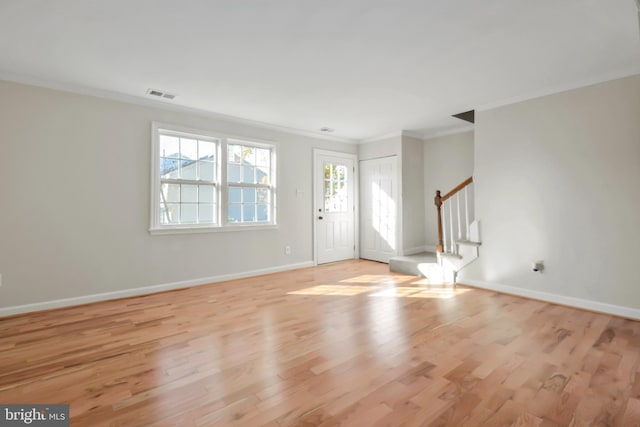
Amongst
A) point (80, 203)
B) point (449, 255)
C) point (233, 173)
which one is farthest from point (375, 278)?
point (80, 203)

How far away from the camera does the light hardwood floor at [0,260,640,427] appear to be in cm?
177

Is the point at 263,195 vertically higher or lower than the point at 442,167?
lower

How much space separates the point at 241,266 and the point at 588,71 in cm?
497

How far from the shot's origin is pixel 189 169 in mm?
4590

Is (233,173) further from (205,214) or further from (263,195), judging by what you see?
(205,214)

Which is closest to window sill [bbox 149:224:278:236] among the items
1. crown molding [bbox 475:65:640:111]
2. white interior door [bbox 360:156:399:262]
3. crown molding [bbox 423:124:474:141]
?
white interior door [bbox 360:156:399:262]

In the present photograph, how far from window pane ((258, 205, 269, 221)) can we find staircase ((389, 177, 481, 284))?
7.59ft

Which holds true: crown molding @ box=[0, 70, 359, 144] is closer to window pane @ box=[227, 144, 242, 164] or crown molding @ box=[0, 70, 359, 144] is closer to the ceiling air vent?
the ceiling air vent

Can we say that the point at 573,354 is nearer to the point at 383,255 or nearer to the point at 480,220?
the point at 480,220

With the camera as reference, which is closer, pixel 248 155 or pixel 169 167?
pixel 169 167

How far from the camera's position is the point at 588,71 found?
10.8 ft

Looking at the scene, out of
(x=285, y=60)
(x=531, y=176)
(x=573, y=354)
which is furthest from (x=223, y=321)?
(x=531, y=176)

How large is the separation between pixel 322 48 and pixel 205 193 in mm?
2842

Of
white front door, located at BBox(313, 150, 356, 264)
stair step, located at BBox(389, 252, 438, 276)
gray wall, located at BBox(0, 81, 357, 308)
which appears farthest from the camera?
white front door, located at BBox(313, 150, 356, 264)
